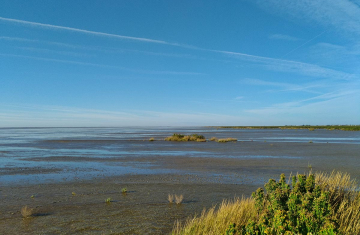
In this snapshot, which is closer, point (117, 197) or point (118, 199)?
point (118, 199)

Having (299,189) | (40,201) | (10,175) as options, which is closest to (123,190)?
(40,201)

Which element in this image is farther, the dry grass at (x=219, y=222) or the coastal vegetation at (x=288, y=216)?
the dry grass at (x=219, y=222)

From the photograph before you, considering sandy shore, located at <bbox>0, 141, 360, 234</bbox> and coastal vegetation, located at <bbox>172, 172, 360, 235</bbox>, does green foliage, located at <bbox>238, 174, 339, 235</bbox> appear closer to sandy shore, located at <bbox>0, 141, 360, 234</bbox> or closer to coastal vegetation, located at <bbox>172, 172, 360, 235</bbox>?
coastal vegetation, located at <bbox>172, 172, 360, 235</bbox>

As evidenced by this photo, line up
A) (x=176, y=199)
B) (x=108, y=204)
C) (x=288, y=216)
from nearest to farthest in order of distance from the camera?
(x=288, y=216), (x=108, y=204), (x=176, y=199)

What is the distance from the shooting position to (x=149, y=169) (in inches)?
786

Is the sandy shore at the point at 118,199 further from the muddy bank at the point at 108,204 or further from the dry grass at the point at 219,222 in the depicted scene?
the dry grass at the point at 219,222

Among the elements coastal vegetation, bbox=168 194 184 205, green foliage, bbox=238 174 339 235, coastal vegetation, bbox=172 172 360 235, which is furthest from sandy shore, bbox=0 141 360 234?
green foliage, bbox=238 174 339 235

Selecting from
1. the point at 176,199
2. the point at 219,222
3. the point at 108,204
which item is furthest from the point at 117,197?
the point at 219,222

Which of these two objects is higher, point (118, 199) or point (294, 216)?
point (294, 216)

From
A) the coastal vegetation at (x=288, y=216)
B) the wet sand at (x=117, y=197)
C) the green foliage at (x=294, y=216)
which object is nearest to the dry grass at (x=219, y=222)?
the coastal vegetation at (x=288, y=216)

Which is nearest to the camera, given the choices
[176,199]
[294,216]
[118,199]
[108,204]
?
[294,216]

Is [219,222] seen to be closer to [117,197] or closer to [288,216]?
[288,216]

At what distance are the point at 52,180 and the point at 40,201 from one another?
15.7ft

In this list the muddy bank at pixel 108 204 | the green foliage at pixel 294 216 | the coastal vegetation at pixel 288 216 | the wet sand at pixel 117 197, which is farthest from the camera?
the wet sand at pixel 117 197
